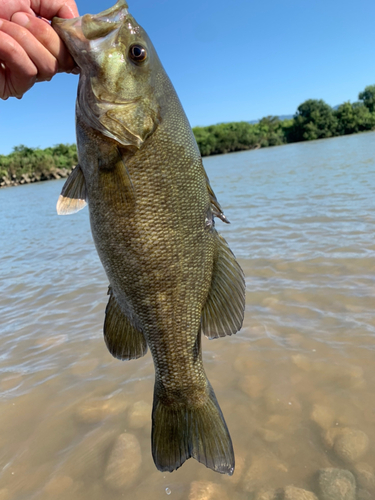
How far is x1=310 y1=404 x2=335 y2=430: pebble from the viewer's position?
2719 millimetres

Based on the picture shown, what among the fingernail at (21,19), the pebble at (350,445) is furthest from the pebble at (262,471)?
the fingernail at (21,19)

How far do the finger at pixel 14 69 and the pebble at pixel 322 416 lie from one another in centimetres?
299

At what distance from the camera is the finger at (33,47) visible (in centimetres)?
155

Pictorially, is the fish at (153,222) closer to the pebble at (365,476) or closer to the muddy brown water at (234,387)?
the muddy brown water at (234,387)

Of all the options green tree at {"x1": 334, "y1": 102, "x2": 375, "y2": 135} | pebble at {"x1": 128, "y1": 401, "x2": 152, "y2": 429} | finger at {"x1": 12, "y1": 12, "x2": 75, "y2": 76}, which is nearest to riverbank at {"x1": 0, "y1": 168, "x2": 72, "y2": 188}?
green tree at {"x1": 334, "y1": 102, "x2": 375, "y2": 135}

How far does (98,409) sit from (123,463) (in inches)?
27.8

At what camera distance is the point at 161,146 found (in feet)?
5.43

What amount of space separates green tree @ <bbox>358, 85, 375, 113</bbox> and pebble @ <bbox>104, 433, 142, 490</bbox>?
92187mm

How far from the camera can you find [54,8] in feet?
5.81

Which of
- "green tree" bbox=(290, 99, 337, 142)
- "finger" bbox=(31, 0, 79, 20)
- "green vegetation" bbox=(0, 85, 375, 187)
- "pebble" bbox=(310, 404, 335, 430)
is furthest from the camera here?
"green tree" bbox=(290, 99, 337, 142)

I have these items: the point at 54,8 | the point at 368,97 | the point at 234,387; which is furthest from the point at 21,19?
the point at 368,97

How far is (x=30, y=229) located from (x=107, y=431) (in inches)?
484

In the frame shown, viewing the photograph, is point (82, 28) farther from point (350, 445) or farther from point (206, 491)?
point (350, 445)

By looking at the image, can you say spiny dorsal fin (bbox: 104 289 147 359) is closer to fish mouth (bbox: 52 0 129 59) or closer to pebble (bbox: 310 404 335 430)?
fish mouth (bbox: 52 0 129 59)
